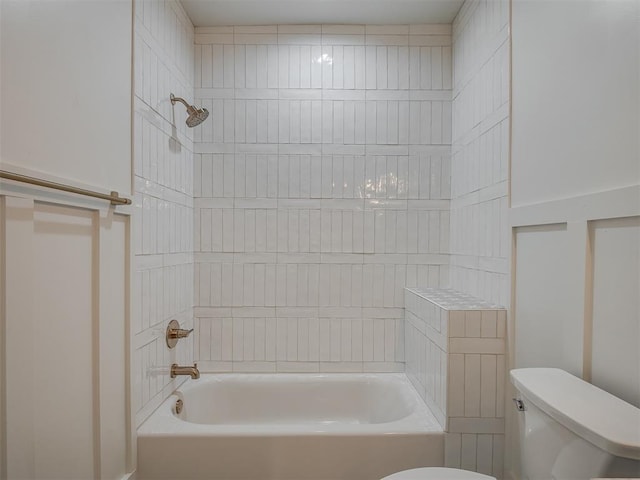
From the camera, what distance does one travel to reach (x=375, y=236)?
2.46m

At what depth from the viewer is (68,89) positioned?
3.97ft

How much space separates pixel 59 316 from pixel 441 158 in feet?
6.77

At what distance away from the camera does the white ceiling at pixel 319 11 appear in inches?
86.7

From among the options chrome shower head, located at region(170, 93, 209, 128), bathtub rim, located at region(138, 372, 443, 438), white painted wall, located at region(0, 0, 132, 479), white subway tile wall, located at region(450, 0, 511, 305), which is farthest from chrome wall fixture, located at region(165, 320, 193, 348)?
white subway tile wall, located at region(450, 0, 511, 305)

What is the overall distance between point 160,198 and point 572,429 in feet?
5.77

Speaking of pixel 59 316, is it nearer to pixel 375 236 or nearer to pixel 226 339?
pixel 226 339

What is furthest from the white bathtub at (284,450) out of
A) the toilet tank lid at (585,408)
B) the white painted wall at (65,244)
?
the toilet tank lid at (585,408)

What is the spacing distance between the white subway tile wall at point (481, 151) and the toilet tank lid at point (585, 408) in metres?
0.55

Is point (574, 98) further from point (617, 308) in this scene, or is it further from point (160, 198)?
point (160, 198)

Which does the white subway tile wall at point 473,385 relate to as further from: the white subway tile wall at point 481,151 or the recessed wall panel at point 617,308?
the recessed wall panel at point 617,308

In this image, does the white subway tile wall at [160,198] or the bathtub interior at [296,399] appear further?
the bathtub interior at [296,399]

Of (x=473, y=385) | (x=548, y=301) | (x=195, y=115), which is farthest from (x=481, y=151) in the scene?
(x=195, y=115)

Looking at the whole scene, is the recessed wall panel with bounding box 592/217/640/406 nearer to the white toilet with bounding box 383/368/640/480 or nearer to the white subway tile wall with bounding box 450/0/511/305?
the white toilet with bounding box 383/368/640/480

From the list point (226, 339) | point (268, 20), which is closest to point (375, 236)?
point (226, 339)
